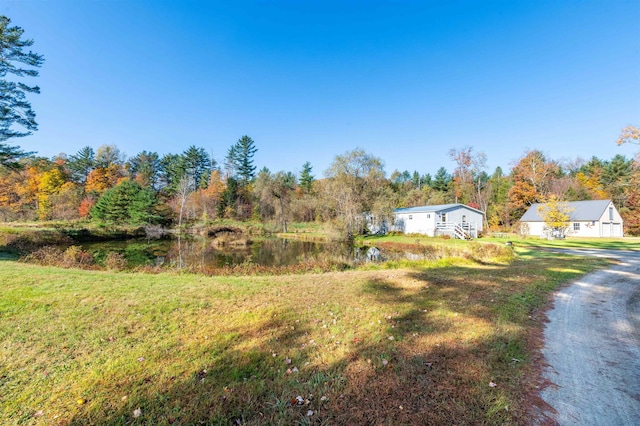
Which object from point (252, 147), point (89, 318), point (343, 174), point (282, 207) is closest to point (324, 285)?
point (89, 318)

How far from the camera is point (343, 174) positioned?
→ 1217 inches

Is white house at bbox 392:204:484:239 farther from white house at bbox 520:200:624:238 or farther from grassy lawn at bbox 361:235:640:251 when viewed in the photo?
white house at bbox 520:200:624:238

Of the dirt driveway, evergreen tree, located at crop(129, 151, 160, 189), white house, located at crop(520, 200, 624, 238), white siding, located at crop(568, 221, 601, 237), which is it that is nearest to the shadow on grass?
the dirt driveway

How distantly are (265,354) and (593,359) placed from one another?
4.21m

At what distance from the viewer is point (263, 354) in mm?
3590

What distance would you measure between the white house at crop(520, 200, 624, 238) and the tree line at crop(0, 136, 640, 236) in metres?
2.52

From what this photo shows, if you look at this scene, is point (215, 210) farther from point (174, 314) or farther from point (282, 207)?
point (174, 314)

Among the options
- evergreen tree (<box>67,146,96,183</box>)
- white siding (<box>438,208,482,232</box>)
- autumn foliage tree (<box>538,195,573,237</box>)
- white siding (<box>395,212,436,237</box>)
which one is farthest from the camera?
evergreen tree (<box>67,146,96,183</box>)

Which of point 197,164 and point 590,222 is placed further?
point 197,164

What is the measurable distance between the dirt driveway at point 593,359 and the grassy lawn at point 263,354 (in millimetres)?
270

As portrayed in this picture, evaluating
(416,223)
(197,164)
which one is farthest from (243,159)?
(416,223)

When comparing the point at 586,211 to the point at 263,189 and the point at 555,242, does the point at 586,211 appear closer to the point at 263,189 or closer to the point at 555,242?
the point at 555,242

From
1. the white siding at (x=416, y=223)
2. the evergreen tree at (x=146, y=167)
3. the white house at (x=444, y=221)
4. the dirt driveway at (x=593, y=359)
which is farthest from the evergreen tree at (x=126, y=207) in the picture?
the dirt driveway at (x=593, y=359)

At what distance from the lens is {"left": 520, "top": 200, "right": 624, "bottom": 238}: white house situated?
27781 millimetres
